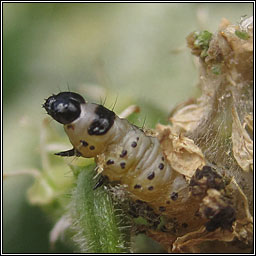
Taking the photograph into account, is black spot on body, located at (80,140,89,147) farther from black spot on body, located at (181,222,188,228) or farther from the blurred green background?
the blurred green background

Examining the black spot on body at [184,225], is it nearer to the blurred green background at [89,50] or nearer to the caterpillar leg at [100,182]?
the caterpillar leg at [100,182]

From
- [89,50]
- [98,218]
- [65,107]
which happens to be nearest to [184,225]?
[98,218]

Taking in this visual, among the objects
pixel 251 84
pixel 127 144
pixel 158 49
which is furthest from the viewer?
pixel 158 49

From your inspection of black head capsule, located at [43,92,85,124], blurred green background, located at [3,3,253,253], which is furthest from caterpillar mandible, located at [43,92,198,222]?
blurred green background, located at [3,3,253,253]

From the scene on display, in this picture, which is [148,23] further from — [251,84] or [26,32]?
[251,84]

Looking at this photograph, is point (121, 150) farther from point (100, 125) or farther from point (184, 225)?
point (184, 225)

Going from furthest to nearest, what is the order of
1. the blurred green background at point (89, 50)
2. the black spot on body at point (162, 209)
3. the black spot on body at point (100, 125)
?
the blurred green background at point (89, 50)
the black spot on body at point (162, 209)
the black spot on body at point (100, 125)

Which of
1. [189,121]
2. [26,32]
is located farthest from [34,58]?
[189,121]

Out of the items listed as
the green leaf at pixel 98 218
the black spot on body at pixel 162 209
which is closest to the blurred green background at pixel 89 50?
the green leaf at pixel 98 218
